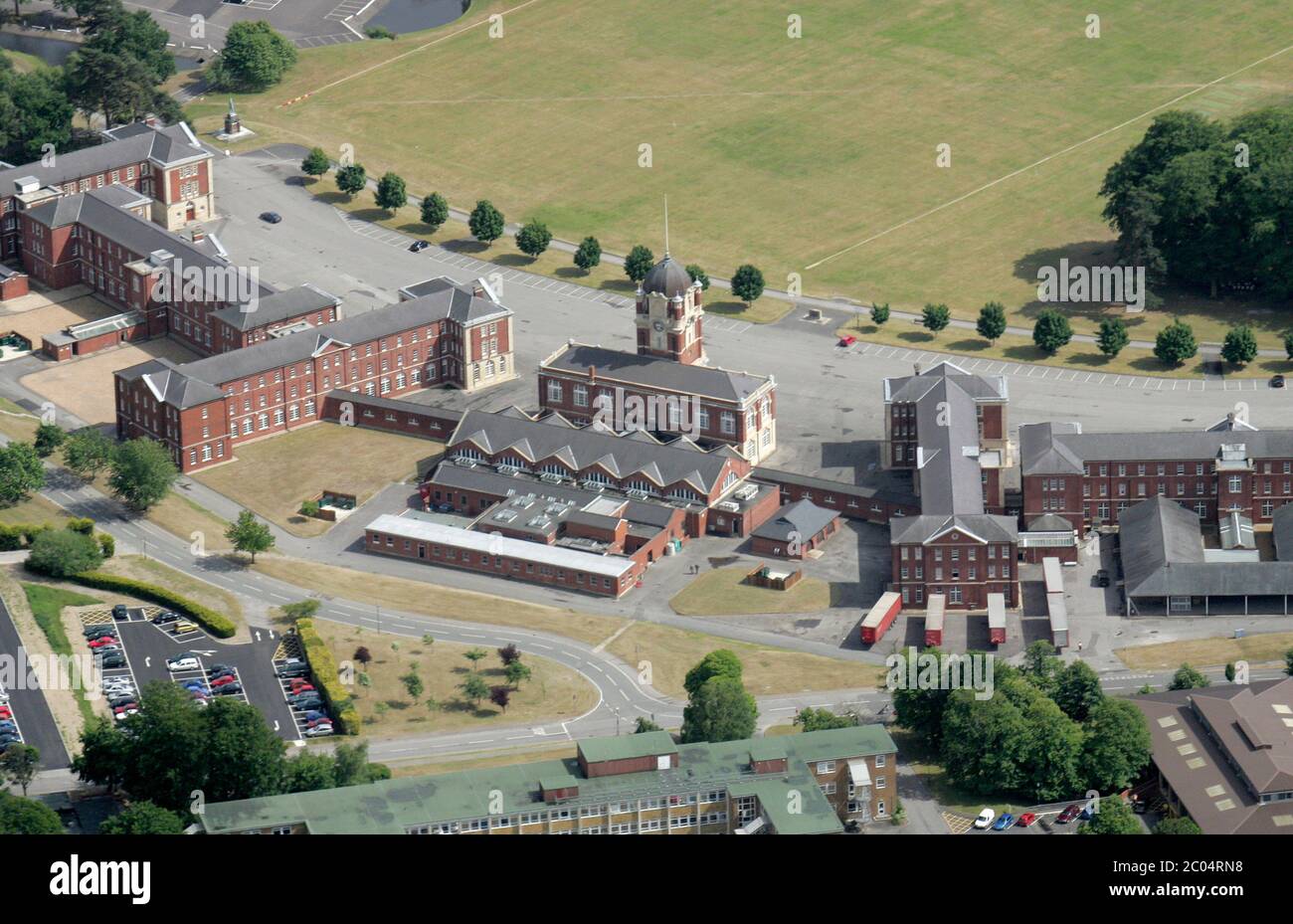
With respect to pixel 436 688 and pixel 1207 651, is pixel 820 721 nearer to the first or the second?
pixel 436 688

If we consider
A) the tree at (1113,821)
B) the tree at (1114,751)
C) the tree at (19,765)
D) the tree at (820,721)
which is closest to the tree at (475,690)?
the tree at (820,721)

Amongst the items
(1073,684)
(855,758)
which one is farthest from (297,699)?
(1073,684)

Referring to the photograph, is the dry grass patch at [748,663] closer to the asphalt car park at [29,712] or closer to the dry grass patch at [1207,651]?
the dry grass patch at [1207,651]

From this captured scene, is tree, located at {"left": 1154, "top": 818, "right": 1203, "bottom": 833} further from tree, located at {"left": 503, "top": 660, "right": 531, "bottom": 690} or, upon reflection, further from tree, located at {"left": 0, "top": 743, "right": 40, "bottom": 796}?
tree, located at {"left": 0, "top": 743, "right": 40, "bottom": 796}
